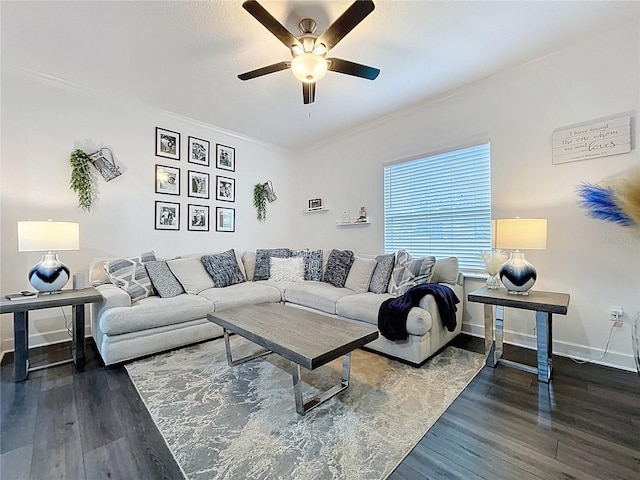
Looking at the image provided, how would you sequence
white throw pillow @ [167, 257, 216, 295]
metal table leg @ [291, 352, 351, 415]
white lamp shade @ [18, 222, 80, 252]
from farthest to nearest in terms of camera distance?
white throw pillow @ [167, 257, 216, 295], white lamp shade @ [18, 222, 80, 252], metal table leg @ [291, 352, 351, 415]

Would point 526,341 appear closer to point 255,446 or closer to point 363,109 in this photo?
point 255,446

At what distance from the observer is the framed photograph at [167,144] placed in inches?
143

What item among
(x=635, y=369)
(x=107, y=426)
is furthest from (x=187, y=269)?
(x=635, y=369)

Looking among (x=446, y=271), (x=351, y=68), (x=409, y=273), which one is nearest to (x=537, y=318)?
(x=446, y=271)

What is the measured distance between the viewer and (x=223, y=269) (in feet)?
11.9

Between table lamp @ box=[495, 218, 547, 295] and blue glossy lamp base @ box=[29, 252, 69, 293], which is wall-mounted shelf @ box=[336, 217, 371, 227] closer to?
table lamp @ box=[495, 218, 547, 295]

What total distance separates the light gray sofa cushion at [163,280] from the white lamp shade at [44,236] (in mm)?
730

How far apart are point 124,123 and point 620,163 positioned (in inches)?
197

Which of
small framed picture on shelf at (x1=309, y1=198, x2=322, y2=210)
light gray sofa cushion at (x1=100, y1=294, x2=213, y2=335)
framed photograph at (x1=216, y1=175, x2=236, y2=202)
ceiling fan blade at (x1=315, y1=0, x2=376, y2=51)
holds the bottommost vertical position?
light gray sofa cushion at (x1=100, y1=294, x2=213, y2=335)

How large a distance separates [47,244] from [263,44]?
7.98 ft

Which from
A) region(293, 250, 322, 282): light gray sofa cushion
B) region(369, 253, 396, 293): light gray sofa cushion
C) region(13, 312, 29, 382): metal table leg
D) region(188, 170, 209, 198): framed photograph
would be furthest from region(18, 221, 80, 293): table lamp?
region(369, 253, 396, 293): light gray sofa cushion

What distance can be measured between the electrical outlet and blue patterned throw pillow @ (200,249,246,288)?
3766mm

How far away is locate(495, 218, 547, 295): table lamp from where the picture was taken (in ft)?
7.39

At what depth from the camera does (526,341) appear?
2762mm
